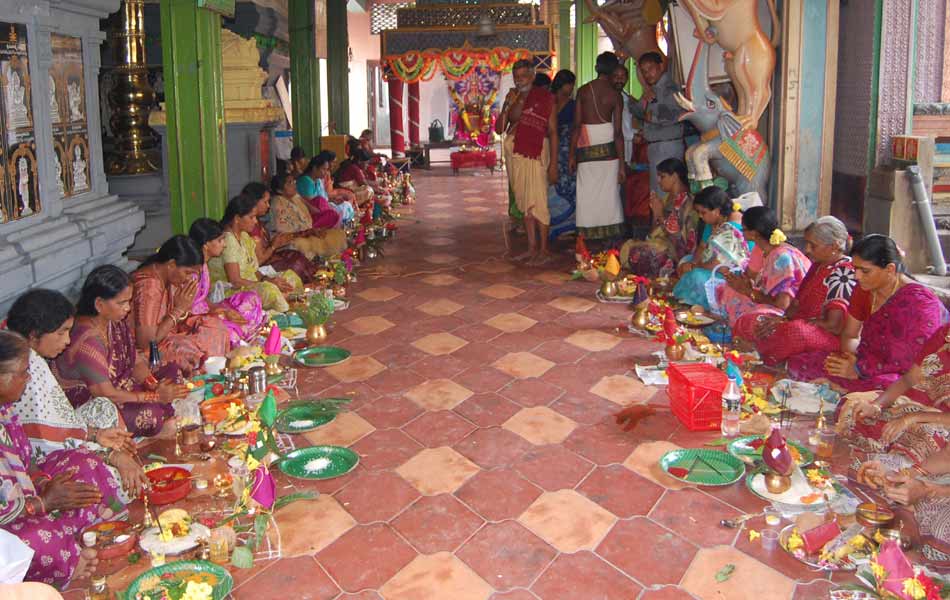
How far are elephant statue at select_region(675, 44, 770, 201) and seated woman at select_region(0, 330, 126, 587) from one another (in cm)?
525

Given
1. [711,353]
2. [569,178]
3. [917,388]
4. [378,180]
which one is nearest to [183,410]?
[711,353]

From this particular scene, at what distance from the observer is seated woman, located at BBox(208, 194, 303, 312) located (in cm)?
608

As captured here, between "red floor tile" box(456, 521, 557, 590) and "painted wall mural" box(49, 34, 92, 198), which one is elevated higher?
"painted wall mural" box(49, 34, 92, 198)

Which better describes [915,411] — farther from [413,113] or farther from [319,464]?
[413,113]

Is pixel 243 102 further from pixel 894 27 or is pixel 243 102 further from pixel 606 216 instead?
pixel 894 27

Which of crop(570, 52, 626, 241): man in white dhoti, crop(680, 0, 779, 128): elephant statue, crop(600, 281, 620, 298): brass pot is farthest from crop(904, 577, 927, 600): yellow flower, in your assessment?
crop(570, 52, 626, 241): man in white dhoti

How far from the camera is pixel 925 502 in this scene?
3.10m

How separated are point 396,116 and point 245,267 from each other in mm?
14606

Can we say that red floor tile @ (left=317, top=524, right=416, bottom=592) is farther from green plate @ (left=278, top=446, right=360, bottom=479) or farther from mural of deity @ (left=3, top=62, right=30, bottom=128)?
mural of deity @ (left=3, top=62, right=30, bottom=128)

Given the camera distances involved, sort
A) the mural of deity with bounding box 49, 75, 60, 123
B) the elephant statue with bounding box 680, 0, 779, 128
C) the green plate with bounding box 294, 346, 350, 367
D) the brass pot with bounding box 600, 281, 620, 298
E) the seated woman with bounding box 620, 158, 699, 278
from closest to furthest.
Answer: the mural of deity with bounding box 49, 75, 60, 123
the green plate with bounding box 294, 346, 350, 367
the elephant statue with bounding box 680, 0, 779, 128
the brass pot with bounding box 600, 281, 620, 298
the seated woman with bounding box 620, 158, 699, 278

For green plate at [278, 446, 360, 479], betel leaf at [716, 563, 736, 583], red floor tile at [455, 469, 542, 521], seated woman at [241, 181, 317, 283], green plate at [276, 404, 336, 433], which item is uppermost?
seated woman at [241, 181, 317, 283]

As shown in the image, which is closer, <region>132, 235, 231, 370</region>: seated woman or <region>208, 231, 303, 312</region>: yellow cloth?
<region>132, 235, 231, 370</region>: seated woman

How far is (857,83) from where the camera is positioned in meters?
6.94

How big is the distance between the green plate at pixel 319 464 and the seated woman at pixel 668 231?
12.7 feet
